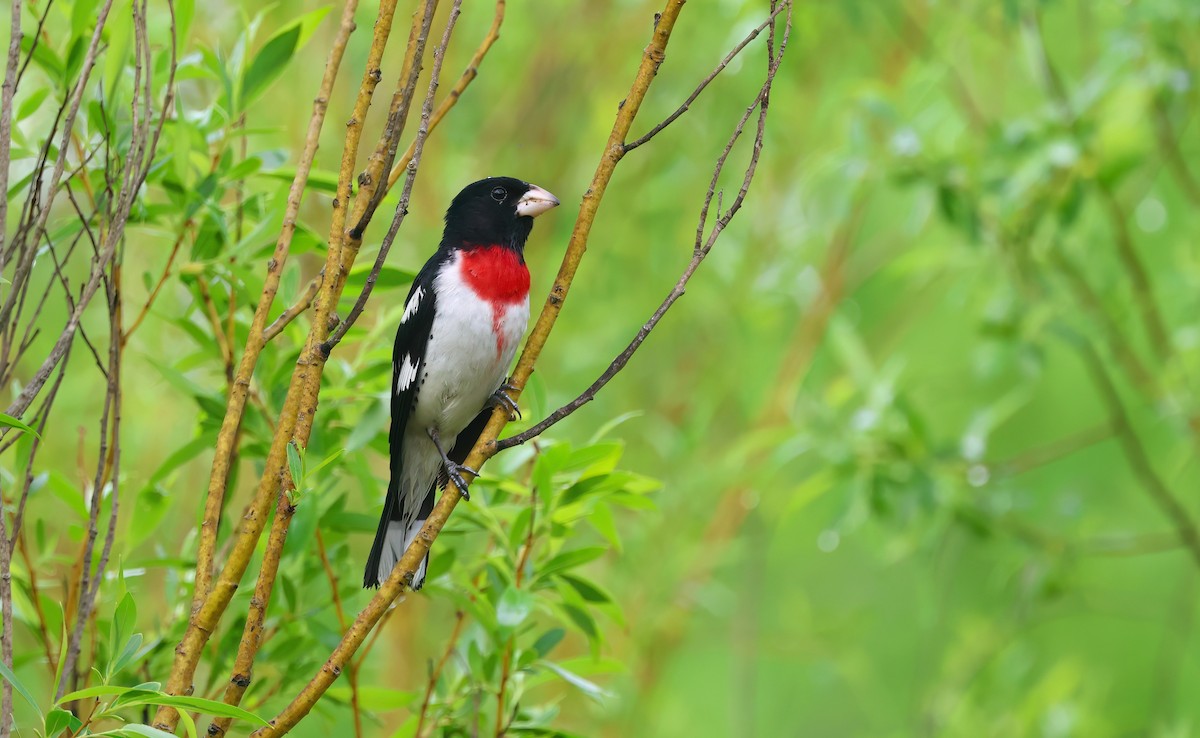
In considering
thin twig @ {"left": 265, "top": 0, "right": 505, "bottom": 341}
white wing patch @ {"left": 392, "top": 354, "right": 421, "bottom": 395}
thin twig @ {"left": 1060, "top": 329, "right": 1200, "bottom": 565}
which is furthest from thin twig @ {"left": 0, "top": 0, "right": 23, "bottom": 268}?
thin twig @ {"left": 1060, "top": 329, "right": 1200, "bottom": 565}

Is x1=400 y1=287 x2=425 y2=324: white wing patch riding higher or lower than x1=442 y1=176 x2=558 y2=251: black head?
lower

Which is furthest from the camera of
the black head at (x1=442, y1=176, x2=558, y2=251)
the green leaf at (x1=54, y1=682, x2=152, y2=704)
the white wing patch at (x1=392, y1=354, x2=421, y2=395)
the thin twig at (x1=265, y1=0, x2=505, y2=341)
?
the black head at (x1=442, y1=176, x2=558, y2=251)

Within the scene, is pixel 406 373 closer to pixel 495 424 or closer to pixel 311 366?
pixel 495 424

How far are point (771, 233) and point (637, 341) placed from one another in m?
3.88

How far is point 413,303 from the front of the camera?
2.72 m

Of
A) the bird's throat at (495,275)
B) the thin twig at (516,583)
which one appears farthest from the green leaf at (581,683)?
the bird's throat at (495,275)

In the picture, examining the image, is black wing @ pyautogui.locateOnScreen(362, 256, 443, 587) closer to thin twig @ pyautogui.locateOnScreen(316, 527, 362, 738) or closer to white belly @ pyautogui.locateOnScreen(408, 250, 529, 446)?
white belly @ pyautogui.locateOnScreen(408, 250, 529, 446)

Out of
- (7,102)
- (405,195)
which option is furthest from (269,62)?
(405,195)

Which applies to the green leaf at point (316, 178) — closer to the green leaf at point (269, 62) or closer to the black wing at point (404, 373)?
the green leaf at point (269, 62)

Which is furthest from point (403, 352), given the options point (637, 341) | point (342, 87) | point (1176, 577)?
point (1176, 577)

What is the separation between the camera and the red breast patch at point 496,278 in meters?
2.71

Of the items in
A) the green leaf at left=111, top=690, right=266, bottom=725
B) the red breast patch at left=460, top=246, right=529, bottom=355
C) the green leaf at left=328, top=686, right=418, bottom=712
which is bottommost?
the green leaf at left=328, top=686, right=418, bottom=712

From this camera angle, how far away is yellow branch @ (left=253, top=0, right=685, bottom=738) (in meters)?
1.45

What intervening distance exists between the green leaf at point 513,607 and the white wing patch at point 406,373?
65cm
